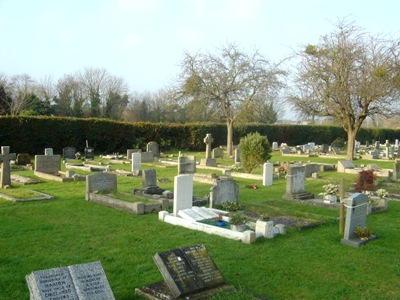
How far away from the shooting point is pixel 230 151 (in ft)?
106

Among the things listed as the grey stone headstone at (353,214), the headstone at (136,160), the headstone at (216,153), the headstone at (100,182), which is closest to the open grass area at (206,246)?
the grey stone headstone at (353,214)

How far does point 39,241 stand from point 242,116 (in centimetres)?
2437

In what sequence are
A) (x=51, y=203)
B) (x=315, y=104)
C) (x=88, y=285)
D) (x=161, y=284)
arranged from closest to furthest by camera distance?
1. (x=88, y=285)
2. (x=161, y=284)
3. (x=51, y=203)
4. (x=315, y=104)

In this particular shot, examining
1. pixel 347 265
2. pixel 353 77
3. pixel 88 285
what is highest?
pixel 353 77

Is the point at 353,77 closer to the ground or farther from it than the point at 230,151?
farther from it

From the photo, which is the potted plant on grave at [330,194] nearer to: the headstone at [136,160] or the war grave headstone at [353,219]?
the war grave headstone at [353,219]

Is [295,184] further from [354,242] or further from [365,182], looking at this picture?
[354,242]

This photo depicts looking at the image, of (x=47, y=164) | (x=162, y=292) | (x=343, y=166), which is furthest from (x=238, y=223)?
(x=343, y=166)

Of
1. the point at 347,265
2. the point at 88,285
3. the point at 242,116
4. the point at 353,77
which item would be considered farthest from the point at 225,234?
the point at 242,116

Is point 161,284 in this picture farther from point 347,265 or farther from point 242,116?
point 242,116

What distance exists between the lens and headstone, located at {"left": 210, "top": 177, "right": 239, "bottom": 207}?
12109 millimetres

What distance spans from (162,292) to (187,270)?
441 millimetres

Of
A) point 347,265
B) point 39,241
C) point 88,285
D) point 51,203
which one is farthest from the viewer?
point 51,203

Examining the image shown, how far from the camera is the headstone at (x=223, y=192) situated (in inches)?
477
